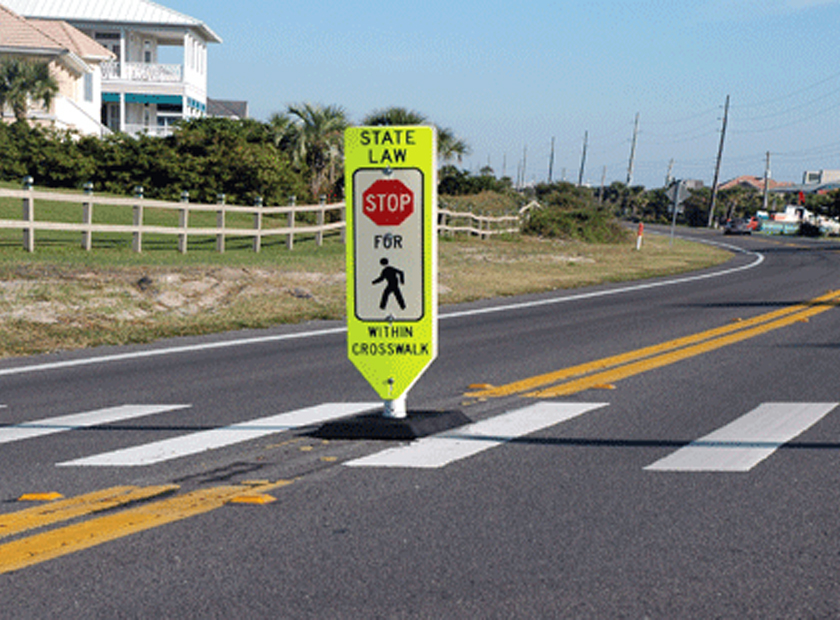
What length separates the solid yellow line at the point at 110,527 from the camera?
4055 millimetres

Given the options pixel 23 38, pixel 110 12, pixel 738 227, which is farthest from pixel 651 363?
pixel 738 227

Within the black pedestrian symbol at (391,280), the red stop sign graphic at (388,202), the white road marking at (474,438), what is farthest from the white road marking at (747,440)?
the red stop sign graphic at (388,202)

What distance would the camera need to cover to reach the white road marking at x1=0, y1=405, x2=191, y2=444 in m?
6.55

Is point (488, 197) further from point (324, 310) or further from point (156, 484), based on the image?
point (156, 484)

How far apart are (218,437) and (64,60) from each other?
4451 cm

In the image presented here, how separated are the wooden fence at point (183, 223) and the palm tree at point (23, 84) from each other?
12.5 metres

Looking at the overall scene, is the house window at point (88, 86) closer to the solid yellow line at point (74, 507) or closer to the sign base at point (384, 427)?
the sign base at point (384, 427)

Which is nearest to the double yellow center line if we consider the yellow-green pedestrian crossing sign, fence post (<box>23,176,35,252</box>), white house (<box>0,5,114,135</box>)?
the yellow-green pedestrian crossing sign

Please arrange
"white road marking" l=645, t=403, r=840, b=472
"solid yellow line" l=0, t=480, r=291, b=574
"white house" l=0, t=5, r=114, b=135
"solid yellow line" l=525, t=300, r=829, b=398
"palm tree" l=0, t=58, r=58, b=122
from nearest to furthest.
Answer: "solid yellow line" l=0, t=480, r=291, b=574
"white road marking" l=645, t=403, r=840, b=472
"solid yellow line" l=525, t=300, r=829, b=398
"palm tree" l=0, t=58, r=58, b=122
"white house" l=0, t=5, r=114, b=135

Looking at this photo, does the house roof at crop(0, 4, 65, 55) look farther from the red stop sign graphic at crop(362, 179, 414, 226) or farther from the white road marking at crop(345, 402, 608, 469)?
the red stop sign graphic at crop(362, 179, 414, 226)

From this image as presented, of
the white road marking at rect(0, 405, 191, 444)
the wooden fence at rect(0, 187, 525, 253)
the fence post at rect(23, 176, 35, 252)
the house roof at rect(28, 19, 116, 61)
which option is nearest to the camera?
the white road marking at rect(0, 405, 191, 444)

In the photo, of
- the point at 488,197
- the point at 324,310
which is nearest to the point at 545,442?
the point at 324,310

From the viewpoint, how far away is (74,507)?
4746 millimetres

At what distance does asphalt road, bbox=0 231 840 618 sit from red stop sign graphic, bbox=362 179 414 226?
4.43 feet
